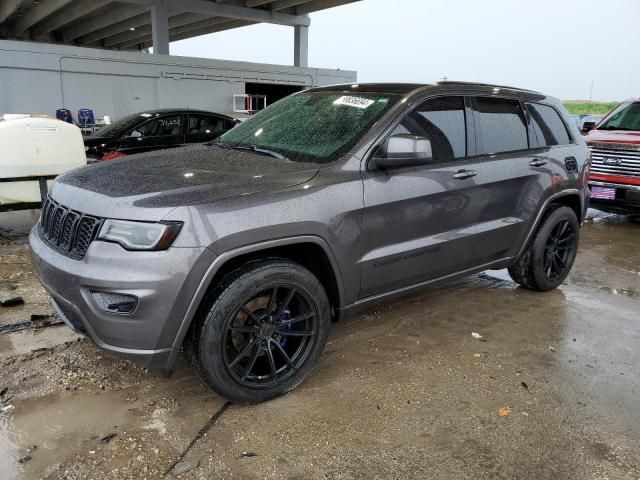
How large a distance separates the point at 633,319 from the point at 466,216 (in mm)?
1916

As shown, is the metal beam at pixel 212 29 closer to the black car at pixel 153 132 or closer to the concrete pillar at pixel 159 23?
the concrete pillar at pixel 159 23

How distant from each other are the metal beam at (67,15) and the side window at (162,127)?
56.9 ft

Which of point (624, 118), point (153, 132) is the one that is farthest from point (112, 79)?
point (624, 118)

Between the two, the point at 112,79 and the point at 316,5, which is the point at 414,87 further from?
the point at 316,5

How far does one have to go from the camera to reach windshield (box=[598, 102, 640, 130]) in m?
8.48

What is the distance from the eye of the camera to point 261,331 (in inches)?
112

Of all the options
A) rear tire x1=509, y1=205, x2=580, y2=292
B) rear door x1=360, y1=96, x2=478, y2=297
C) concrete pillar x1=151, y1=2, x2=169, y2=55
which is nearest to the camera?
rear door x1=360, y1=96, x2=478, y2=297

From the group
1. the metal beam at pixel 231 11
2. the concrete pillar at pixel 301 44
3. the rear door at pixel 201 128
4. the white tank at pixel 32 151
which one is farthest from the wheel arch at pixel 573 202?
the concrete pillar at pixel 301 44

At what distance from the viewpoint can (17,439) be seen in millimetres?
2588

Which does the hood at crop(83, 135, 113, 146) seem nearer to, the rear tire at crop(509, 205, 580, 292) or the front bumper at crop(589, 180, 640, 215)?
the rear tire at crop(509, 205, 580, 292)

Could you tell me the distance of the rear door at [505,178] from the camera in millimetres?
3826

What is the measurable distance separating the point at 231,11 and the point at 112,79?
26.2 ft

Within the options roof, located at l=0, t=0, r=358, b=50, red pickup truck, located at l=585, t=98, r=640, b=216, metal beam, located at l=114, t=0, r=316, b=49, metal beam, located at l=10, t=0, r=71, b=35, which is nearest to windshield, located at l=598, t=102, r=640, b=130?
red pickup truck, located at l=585, t=98, r=640, b=216

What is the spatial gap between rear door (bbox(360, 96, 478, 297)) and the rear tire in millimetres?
1063
